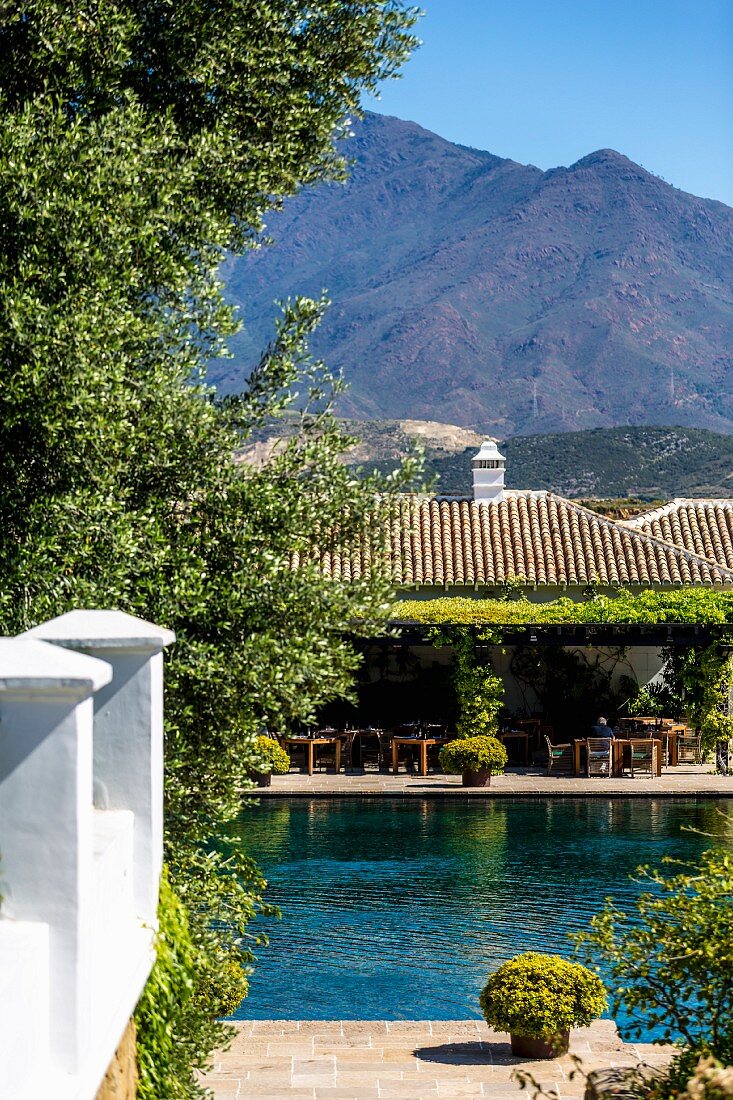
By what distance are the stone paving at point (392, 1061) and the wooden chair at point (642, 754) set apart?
552 inches

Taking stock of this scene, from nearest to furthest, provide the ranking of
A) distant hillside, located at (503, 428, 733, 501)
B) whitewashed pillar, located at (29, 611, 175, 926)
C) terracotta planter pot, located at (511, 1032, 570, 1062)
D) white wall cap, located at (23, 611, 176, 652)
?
white wall cap, located at (23, 611, 176, 652) < whitewashed pillar, located at (29, 611, 175, 926) < terracotta planter pot, located at (511, 1032, 570, 1062) < distant hillside, located at (503, 428, 733, 501)

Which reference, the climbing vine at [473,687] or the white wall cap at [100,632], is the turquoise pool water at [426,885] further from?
the white wall cap at [100,632]

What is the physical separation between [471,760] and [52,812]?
64.9 ft

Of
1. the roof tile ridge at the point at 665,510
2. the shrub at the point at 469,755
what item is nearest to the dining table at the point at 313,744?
the shrub at the point at 469,755

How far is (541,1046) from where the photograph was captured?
33.3ft

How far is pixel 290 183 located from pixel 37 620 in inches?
164

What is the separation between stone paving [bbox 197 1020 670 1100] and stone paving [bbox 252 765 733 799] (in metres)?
11.3

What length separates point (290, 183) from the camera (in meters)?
9.59

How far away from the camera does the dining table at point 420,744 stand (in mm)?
24875

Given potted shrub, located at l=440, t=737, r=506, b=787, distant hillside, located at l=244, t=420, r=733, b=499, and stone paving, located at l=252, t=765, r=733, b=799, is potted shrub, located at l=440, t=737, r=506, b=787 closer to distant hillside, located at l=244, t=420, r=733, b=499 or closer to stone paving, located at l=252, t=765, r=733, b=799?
stone paving, located at l=252, t=765, r=733, b=799

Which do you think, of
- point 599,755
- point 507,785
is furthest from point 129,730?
point 599,755

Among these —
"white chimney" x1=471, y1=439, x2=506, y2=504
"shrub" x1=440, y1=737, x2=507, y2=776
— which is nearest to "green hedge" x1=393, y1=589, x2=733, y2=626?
"shrub" x1=440, y1=737, x2=507, y2=776

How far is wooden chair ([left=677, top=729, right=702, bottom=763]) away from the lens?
89.2ft

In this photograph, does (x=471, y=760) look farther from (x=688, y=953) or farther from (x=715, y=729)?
(x=688, y=953)
